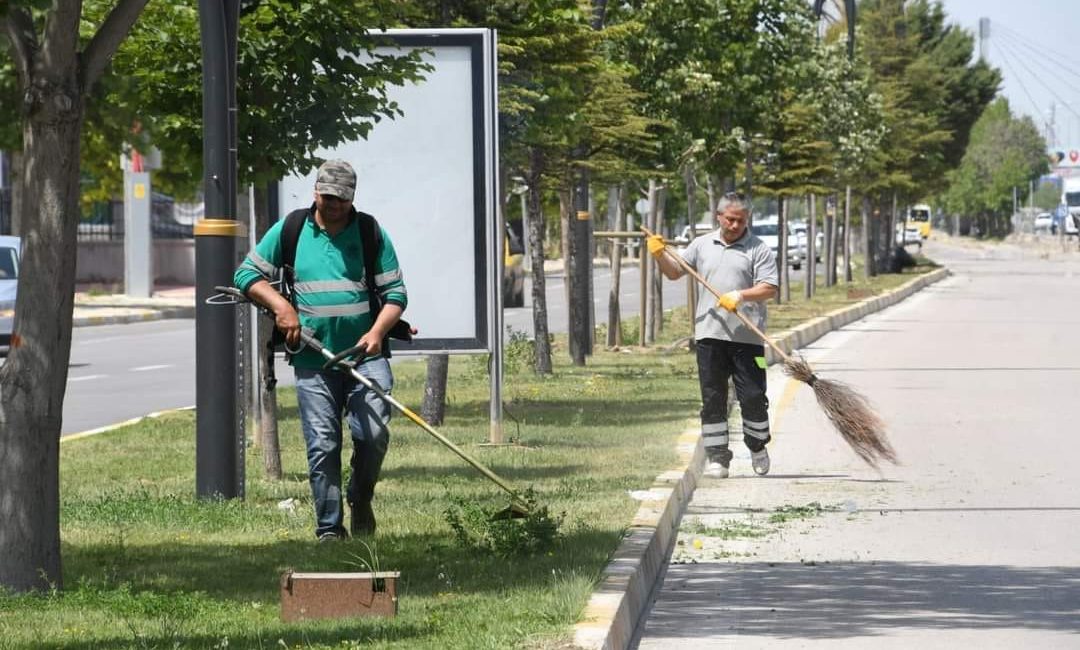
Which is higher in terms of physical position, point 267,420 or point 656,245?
point 656,245

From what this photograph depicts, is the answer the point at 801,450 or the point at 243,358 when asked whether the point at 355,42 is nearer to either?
the point at 243,358

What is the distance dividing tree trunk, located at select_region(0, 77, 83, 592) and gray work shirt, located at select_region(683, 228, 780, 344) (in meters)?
6.50

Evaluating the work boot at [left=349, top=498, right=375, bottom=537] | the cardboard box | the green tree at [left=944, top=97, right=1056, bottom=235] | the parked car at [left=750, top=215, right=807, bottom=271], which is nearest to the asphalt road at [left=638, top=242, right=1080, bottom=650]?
the cardboard box

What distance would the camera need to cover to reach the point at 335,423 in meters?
9.59

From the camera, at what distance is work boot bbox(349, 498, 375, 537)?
9.93 meters

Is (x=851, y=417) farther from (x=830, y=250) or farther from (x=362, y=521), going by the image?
(x=830, y=250)

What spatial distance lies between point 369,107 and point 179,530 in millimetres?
3212

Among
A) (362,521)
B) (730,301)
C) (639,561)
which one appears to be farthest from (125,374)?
(639,561)

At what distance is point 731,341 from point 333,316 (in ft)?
17.0

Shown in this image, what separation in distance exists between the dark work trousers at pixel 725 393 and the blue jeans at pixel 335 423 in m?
4.78

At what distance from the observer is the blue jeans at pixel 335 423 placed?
31.3 feet

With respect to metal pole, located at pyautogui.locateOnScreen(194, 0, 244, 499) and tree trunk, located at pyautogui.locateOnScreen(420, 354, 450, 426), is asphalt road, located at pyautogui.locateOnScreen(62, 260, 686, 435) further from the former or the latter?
metal pole, located at pyautogui.locateOnScreen(194, 0, 244, 499)

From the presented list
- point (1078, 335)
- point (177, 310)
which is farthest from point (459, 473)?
point (177, 310)

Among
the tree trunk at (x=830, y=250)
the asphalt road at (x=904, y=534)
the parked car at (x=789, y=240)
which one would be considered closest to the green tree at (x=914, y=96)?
the tree trunk at (x=830, y=250)
